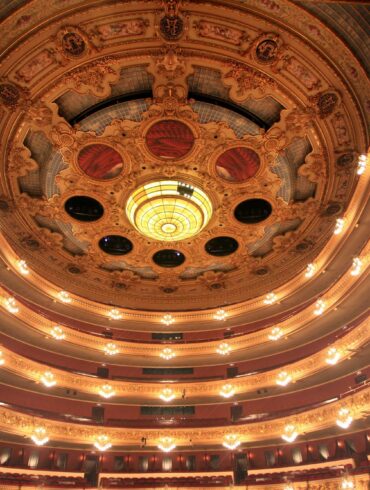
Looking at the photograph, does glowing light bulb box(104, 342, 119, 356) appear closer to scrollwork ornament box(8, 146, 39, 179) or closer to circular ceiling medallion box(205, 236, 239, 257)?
circular ceiling medallion box(205, 236, 239, 257)

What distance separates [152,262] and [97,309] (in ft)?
13.9

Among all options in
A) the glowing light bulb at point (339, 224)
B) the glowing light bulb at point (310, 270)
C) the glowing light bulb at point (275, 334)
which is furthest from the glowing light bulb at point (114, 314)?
the glowing light bulb at point (339, 224)

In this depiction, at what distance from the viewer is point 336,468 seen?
13.6m

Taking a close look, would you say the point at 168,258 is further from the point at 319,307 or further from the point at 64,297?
the point at 319,307

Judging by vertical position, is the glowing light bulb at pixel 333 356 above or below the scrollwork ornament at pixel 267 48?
below

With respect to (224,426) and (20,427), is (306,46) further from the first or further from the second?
(20,427)

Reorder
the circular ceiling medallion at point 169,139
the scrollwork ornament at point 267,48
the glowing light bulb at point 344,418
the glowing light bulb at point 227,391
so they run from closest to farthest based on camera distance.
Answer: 1. the scrollwork ornament at point 267,48
2. the glowing light bulb at point 344,418
3. the circular ceiling medallion at point 169,139
4. the glowing light bulb at point 227,391

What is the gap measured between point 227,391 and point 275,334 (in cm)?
363

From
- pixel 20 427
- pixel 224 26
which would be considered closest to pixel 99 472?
pixel 20 427

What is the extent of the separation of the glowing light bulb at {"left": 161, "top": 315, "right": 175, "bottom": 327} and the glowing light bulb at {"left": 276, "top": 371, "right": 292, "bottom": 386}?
7236 mm

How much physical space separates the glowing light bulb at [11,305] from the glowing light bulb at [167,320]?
336 inches

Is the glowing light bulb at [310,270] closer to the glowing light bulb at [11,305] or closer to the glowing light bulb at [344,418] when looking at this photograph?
the glowing light bulb at [344,418]

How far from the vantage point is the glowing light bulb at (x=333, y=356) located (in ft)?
49.7

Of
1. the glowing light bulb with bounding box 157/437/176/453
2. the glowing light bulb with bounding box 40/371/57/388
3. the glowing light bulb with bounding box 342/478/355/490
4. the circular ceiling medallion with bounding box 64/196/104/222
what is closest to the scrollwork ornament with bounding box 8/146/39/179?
the circular ceiling medallion with bounding box 64/196/104/222
